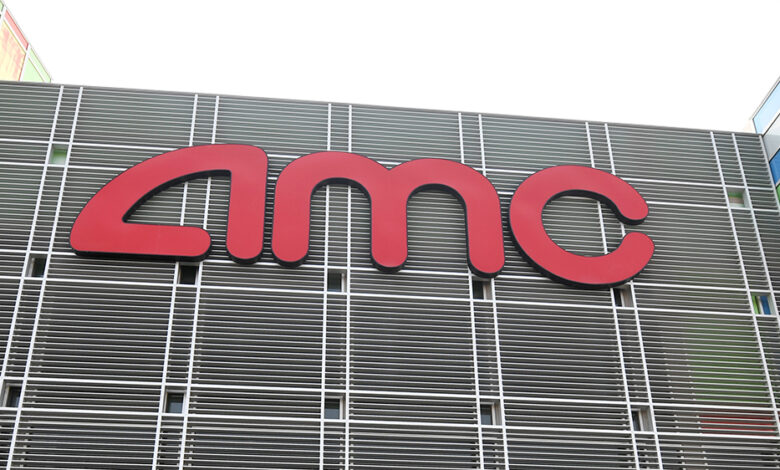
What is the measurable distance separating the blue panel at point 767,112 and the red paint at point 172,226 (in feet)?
35.8

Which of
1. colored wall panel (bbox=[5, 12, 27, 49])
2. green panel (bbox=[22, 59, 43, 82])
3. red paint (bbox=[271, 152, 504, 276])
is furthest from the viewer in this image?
green panel (bbox=[22, 59, 43, 82])

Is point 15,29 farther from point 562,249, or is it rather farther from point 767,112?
point 767,112

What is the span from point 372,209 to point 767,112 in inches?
364

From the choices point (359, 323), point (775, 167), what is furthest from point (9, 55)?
point (775, 167)

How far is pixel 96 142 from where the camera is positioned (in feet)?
49.2

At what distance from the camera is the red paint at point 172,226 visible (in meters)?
13.6

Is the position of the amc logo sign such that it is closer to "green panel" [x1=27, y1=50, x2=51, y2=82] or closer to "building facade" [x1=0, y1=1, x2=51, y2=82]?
"building facade" [x1=0, y1=1, x2=51, y2=82]

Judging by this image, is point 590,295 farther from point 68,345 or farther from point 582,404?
point 68,345

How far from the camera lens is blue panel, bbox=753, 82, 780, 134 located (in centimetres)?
1680

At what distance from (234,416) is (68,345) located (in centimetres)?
301

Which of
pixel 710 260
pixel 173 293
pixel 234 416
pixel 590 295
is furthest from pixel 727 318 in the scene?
pixel 173 293

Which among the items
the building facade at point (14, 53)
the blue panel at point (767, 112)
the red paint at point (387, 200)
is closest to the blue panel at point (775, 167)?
the blue panel at point (767, 112)

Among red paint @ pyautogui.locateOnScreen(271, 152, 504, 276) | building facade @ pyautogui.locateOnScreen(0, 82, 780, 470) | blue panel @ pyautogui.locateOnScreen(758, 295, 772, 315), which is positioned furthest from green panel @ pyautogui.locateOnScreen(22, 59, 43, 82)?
blue panel @ pyautogui.locateOnScreen(758, 295, 772, 315)

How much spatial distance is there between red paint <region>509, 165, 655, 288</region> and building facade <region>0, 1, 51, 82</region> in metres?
12.3
